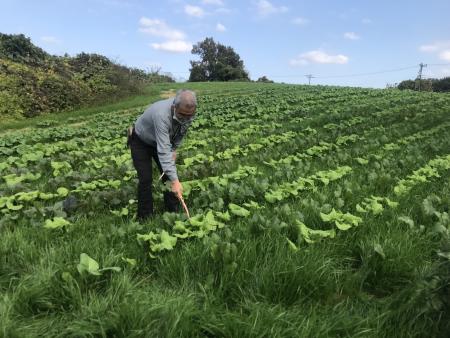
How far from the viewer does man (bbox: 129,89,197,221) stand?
15.6 feet

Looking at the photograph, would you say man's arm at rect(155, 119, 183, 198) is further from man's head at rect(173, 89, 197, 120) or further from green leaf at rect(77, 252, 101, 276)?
green leaf at rect(77, 252, 101, 276)

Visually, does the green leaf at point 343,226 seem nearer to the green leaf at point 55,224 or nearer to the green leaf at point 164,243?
the green leaf at point 164,243

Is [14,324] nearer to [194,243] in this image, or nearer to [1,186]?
[194,243]

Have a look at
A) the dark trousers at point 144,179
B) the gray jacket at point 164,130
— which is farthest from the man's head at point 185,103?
the dark trousers at point 144,179

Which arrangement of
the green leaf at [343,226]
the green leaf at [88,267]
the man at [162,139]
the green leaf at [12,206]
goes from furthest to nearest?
the green leaf at [12,206]
the man at [162,139]
the green leaf at [343,226]
the green leaf at [88,267]

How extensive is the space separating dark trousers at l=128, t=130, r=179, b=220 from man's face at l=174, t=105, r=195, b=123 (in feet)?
2.63

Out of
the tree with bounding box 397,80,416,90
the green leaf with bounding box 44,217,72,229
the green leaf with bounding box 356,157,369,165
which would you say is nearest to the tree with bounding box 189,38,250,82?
the tree with bounding box 397,80,416,90

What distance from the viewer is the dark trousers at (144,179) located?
17.6 feet

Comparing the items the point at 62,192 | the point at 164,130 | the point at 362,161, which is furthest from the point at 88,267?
the point at 362,161

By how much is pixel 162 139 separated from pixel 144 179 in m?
0.71

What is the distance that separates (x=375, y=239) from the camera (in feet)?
13.6

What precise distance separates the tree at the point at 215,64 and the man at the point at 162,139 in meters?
62.4

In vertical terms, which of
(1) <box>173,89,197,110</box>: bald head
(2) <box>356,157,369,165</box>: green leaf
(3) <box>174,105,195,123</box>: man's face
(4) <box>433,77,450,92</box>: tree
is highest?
(4) <box>433,77,450,92</box>: tree

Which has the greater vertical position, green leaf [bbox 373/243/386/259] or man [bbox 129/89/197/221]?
man [bbox 129/89/197/221]
